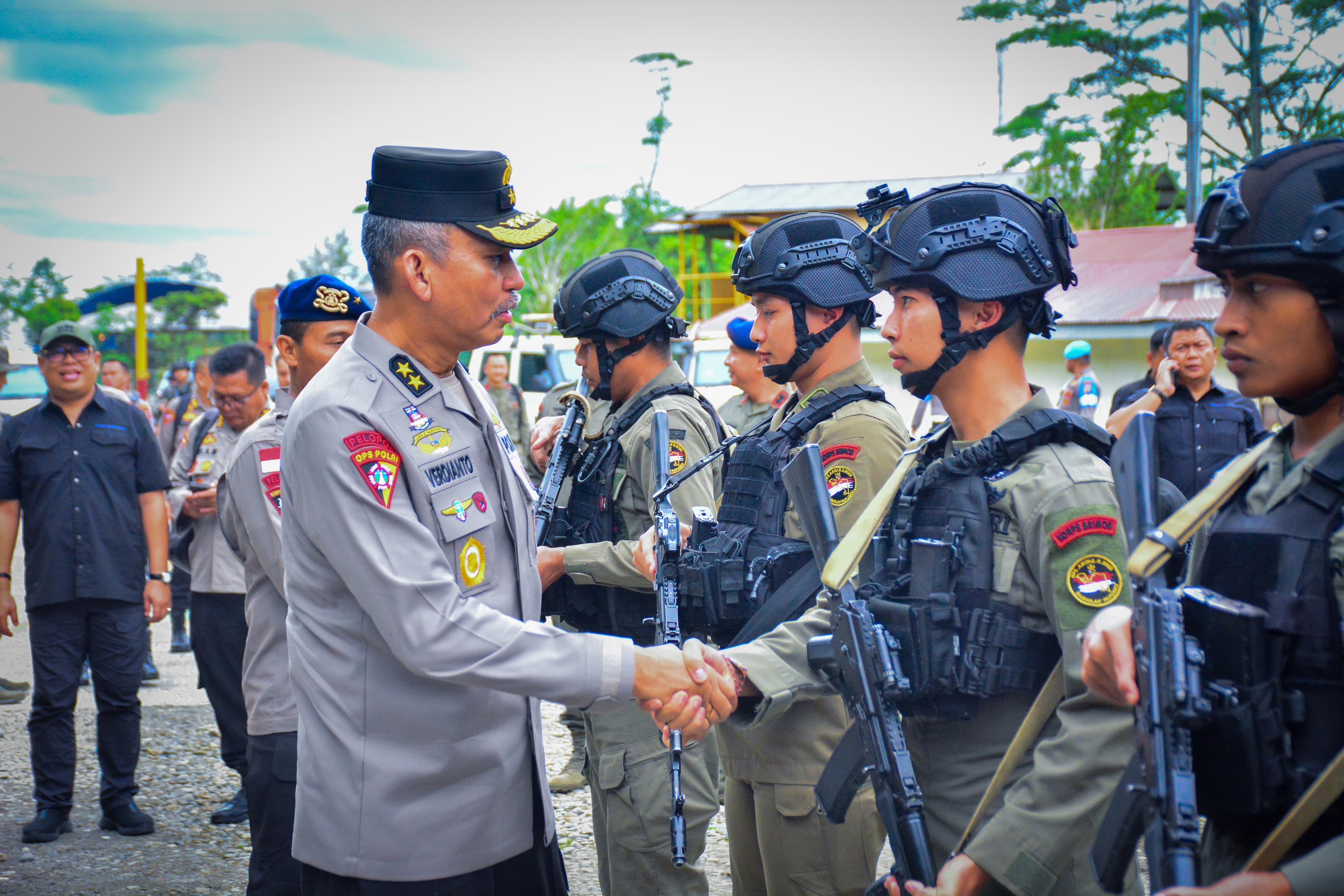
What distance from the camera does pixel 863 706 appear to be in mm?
2125

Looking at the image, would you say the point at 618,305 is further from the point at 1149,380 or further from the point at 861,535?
the point at 1149,380

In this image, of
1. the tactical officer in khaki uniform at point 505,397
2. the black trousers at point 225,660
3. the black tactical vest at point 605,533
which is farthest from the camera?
the tactical officer in khaki uniform at point 505,397

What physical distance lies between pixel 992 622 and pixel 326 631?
1.34 metres

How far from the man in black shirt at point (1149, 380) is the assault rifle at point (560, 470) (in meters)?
4.14

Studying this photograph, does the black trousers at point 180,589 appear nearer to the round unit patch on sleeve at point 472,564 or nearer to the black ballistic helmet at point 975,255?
the round unit patch on sleeve at point 472,564

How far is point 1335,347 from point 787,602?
145 centimetres

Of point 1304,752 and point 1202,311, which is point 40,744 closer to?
point 1304,752

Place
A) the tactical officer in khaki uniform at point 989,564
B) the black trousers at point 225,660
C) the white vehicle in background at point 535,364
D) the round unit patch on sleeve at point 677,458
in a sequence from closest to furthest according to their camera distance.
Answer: the tactical officer in khaki uniform at point 989,564 → the round unit patch on sleeve at point 677,458 → the black trousers at point 225,660 → the white vehicle in background at point 535,364

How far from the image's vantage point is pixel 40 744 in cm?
500

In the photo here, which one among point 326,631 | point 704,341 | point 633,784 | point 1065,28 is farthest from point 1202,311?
point 326,631

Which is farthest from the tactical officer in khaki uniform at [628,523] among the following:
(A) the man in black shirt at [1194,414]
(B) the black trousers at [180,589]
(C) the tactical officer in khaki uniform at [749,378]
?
(B) the black trousers at [180,589]

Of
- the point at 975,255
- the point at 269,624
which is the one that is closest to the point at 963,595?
the point at 975,255

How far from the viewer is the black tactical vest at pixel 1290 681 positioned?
1.58m

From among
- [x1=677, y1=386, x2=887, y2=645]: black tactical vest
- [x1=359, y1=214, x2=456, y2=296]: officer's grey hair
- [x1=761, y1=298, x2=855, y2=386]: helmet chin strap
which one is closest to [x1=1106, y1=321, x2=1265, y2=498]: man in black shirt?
[x1=761, y1=298, x2=855, y2=386]: helmet chin strap
